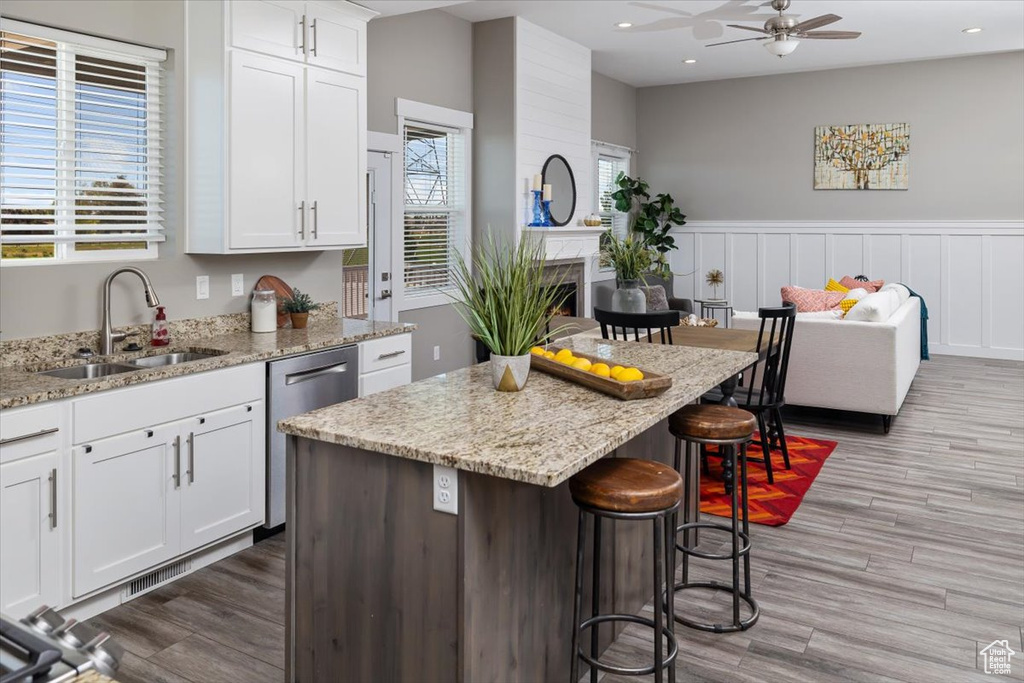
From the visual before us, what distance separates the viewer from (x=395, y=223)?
5777 mm

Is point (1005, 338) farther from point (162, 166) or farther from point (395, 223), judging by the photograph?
point (162, 166)

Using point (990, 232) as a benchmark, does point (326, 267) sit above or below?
below

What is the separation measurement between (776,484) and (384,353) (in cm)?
230

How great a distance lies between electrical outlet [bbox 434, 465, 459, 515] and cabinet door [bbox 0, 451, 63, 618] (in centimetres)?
156

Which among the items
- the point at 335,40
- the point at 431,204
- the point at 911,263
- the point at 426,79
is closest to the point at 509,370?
the point at 335,40

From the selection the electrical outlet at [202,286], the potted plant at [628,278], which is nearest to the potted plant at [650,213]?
the potted plant at [628,278]

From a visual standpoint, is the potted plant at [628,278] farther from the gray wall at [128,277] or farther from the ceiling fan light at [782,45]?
the gray wall at [128,277]

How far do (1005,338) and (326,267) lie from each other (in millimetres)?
7356

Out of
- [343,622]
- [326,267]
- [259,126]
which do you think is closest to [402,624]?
[343,622]

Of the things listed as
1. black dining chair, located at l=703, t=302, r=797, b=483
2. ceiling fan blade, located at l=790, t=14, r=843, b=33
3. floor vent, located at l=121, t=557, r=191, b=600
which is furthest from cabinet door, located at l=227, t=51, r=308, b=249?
ceiling fan blade, located at l=790, t=14, r=843, b=33

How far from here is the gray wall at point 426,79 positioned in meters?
5.54

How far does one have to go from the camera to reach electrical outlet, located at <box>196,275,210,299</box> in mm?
3951

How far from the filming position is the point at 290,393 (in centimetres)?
367

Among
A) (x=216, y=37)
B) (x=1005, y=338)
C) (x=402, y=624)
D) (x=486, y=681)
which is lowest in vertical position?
(x=486, y=681)
